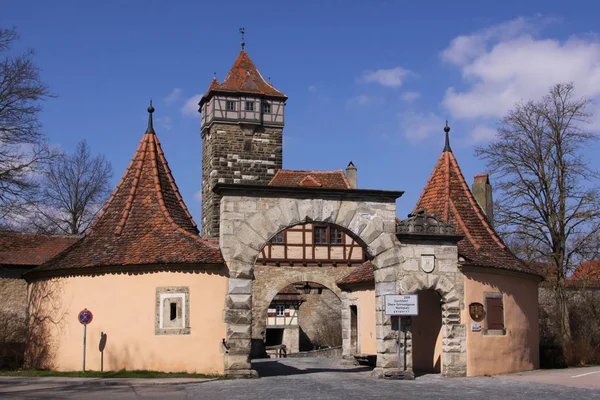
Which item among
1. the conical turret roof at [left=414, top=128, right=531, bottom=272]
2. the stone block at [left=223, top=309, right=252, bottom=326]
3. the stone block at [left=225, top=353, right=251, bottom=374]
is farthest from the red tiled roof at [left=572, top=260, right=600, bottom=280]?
the stone block at [left=225, top=353, right=251, bottom=374]

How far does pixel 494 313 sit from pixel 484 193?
642 centimetres

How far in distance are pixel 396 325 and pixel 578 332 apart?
11.4 m

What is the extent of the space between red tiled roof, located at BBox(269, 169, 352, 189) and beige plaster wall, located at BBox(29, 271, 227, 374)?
19224 millimetres

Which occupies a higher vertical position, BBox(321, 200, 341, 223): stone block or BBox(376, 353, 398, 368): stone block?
BBox(321, 200, 341, 223): stone block

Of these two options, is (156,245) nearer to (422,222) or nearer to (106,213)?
(106,213)

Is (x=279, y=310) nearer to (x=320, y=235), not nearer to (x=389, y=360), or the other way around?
(x=320, y=235)

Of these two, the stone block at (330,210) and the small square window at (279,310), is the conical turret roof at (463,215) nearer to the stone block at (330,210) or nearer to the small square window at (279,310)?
the stone block at (330,210)

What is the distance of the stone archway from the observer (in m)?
18.6

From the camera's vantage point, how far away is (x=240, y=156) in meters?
40.8

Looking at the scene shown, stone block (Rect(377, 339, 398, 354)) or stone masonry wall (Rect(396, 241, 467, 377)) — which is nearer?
stone block (Rect(377, 339, 398, 354))

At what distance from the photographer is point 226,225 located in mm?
18859

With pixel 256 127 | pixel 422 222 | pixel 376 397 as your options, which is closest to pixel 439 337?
pixel 422 222

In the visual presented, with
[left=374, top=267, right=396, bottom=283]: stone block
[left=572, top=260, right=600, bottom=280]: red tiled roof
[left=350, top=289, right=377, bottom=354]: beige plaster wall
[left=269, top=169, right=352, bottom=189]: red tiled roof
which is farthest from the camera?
[left=269, top=169, right=352, bottom=189]: red tiled roof

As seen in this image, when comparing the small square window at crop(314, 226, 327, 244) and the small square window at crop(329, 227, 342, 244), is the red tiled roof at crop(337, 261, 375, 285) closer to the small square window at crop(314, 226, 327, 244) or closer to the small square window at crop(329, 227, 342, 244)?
the small square window at crop(314, 226, 327, 244)
